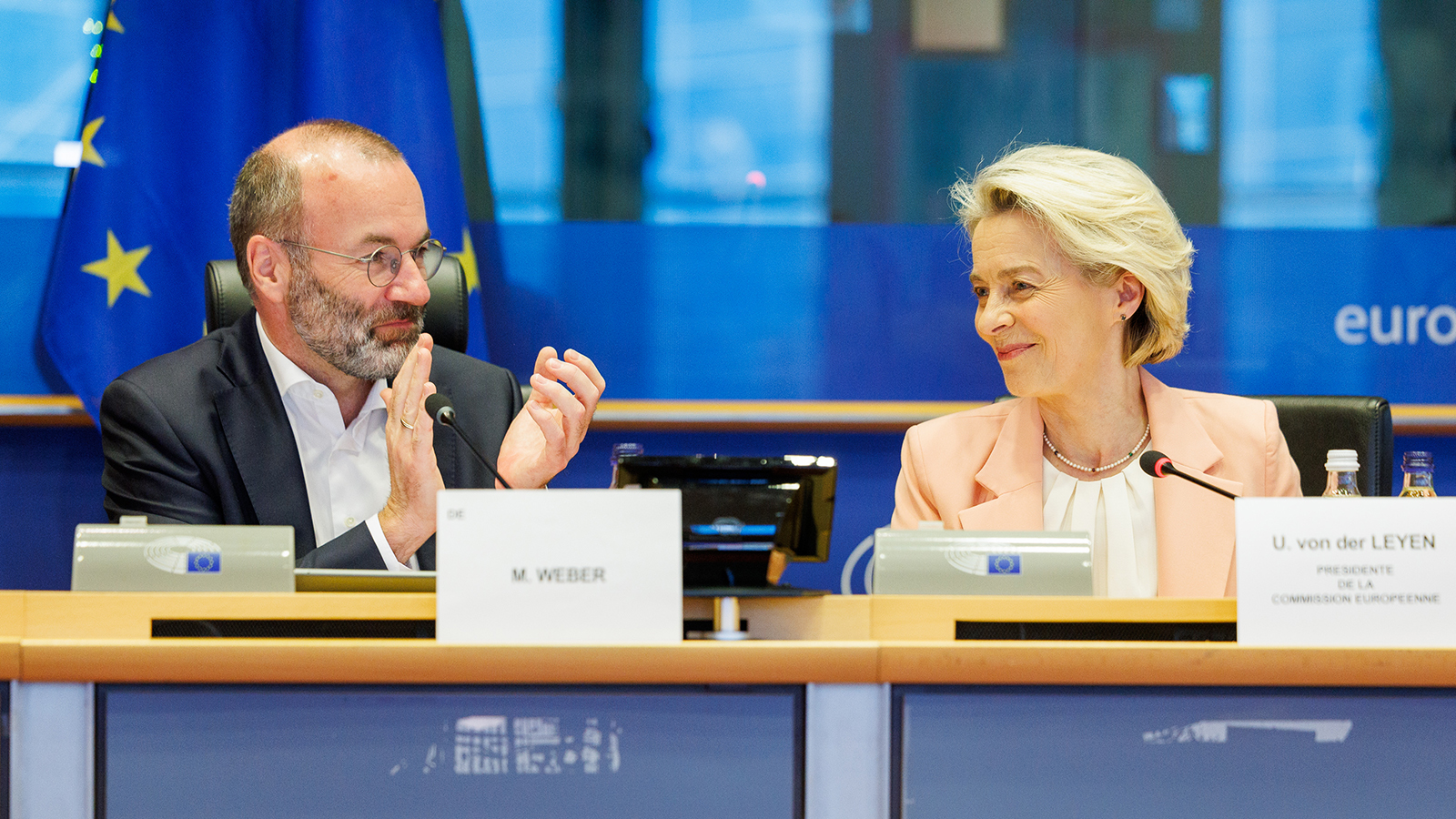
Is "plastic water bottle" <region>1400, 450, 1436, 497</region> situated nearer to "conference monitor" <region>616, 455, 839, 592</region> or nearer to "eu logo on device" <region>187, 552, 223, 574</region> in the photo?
"conference monitor" <region>616, 455, 839, 592</region>

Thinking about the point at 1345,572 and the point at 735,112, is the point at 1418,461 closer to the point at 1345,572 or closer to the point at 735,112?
the point at 1345,572

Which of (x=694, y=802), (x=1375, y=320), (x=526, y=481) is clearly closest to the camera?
(x=694, y=802)

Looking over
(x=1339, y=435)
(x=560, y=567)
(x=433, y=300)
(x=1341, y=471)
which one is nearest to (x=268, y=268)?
(x=433, y=300)

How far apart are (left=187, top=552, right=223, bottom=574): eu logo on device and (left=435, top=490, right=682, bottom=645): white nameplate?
0.71 feet

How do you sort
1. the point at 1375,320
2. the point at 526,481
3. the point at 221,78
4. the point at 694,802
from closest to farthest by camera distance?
the point at 694,802, the point at 526,481, the point at 221,78, the point at 1375,320

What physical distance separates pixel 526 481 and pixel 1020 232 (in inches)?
31.6

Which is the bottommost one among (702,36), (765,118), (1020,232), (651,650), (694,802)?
(694,802)

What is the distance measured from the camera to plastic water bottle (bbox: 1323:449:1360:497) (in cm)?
135

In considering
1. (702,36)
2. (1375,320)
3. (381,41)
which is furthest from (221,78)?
(1375,320)

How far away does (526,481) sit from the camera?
1.75 m

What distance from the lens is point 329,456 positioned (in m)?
1.93

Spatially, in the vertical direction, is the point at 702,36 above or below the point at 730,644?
above

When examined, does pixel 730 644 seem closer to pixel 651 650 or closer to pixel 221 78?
pixel 651 650

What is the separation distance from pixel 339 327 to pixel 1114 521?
1.19m
